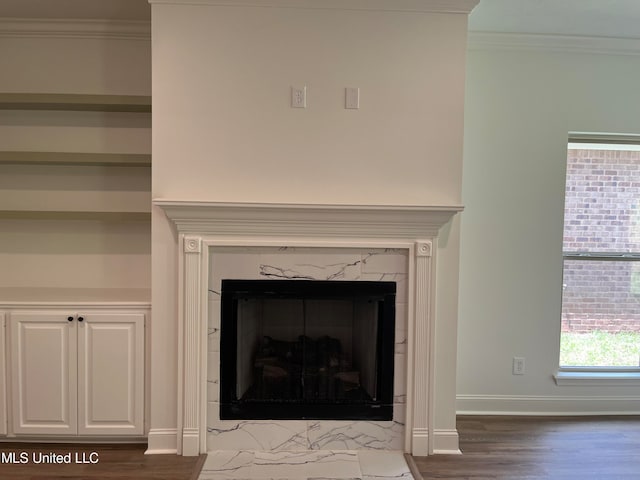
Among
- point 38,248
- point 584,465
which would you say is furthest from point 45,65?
point 584,465

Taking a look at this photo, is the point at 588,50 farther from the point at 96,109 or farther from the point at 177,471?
the point at 177,471

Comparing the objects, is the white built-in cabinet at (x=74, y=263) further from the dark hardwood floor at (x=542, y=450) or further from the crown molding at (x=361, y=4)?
the dark hardwood floor at (x=542, y=450)

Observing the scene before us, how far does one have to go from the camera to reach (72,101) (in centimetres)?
269

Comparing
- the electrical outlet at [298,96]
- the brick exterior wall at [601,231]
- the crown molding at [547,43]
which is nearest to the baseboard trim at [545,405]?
the brick exterior wall at [601,231]

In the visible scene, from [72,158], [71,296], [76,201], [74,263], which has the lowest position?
[71,296]

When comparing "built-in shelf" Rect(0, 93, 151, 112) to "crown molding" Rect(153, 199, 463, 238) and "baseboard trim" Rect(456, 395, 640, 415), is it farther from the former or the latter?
"baseboard trim" Rect(456, 395, 640, 415)

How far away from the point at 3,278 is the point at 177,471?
5.71 feet

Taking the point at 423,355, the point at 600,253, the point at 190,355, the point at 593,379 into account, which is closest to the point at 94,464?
the point at 190,355

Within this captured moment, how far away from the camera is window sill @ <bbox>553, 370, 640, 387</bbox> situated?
306 centimetres

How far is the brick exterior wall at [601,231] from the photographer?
3.11m

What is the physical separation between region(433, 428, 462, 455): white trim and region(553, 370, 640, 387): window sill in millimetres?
1002

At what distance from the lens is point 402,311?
2.52m

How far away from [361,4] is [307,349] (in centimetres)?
195

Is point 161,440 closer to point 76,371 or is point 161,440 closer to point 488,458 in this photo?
point 76,371
